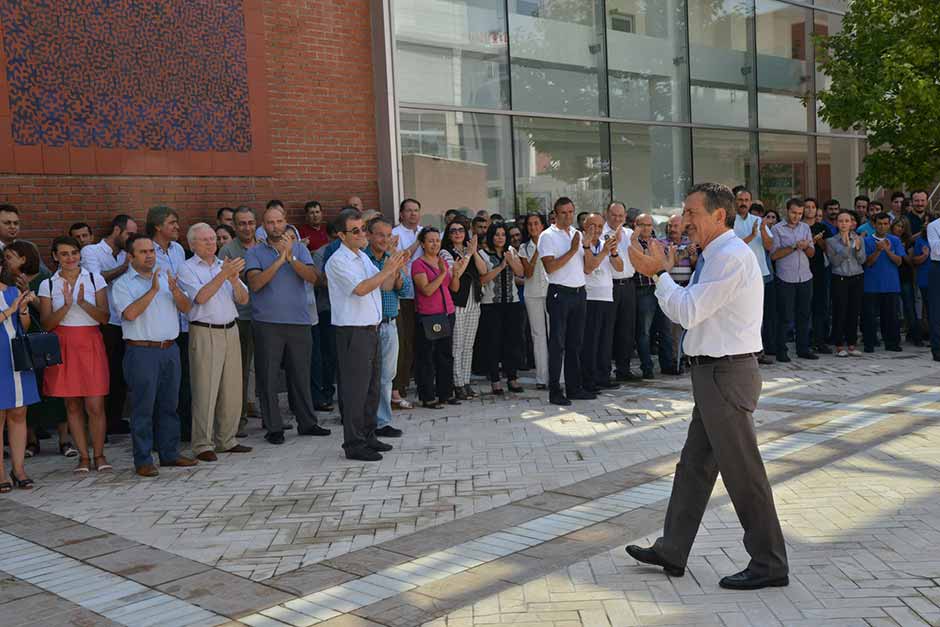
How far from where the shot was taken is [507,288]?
10.7 meters

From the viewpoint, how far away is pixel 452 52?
13.0 m

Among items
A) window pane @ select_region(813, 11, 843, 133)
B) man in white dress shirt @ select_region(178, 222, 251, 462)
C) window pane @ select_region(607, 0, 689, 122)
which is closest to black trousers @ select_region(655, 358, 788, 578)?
man in white dress shirt @ select_region(178, 222, 251, 462)

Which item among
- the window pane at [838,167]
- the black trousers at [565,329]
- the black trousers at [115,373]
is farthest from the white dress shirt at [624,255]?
the window pane at [838,167]

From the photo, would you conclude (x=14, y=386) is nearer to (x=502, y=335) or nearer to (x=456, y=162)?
(x=502, y=335)

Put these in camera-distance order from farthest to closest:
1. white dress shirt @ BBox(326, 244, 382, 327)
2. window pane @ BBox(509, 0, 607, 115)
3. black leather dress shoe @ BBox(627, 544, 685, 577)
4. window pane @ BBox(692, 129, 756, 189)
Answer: window pane @ BBox(692, 129, 756, 189) → window pane @ BBox(509, 0, 607, 115) → white dress shirt @ BBox(326, 244, 382, 327) → black leather dress shoe @ BBox(627, 544, 685, 577)

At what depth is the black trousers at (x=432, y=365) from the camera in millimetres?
9961

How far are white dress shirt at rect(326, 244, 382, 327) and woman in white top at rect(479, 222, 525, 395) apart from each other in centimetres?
293

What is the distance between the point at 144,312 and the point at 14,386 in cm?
106

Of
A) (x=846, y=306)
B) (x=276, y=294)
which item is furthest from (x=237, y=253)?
(x=846, y=306)

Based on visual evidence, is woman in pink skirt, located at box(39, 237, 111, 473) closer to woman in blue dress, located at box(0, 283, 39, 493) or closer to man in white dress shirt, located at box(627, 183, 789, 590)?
woman in blue dress, located at box(0, 283, 39, 493)

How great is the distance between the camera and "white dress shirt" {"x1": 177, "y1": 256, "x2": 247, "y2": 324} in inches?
313

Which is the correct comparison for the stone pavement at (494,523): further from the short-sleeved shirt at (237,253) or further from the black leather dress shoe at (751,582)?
the short-sleeved shirt at (237,253)

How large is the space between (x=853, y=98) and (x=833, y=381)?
7.47 metres

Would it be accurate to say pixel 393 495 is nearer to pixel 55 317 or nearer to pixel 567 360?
pixel 55 317
